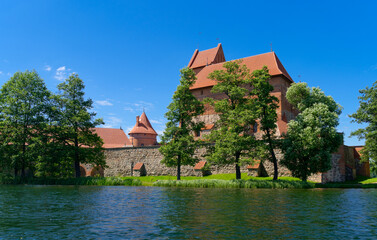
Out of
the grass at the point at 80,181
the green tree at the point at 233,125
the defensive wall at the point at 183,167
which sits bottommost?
the grass at the point at 80,181

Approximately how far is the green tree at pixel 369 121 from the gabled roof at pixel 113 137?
1942 inches

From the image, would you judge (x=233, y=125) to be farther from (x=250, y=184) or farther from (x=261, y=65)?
(x=261, y=65)

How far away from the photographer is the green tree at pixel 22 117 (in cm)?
3716

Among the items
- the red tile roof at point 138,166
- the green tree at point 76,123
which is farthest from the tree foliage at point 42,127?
the red tile roof at point 138,166

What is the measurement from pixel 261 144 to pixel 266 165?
20.3ft

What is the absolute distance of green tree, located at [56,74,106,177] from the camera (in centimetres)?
3894

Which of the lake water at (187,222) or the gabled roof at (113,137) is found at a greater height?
the gabled roof at (113,137)

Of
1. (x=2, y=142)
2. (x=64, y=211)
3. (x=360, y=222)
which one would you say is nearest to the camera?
(x=360, y=222)

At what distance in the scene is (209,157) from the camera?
34.2 m

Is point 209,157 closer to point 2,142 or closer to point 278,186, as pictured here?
point 278,186

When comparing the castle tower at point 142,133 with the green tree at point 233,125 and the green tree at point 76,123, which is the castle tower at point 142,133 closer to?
the green tree at point 76,123

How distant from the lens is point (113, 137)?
7425 centimetres

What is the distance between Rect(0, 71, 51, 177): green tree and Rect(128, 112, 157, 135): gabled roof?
28544 millimetres

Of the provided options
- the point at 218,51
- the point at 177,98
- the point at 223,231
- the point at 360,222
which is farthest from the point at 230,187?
the point at 218,51
